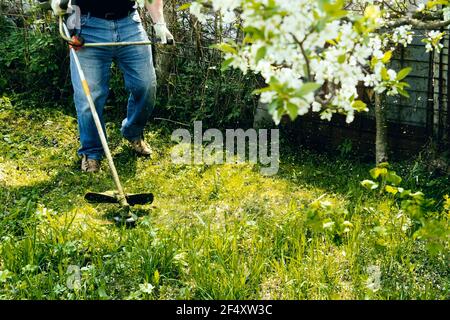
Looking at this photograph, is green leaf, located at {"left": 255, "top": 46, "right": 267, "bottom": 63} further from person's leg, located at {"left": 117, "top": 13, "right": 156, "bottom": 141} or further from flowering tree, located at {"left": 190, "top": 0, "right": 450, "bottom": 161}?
person's leg, located at {"left": 117, "top": 13, "right": 156, "bottom": 141}

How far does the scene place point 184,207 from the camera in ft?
13.0

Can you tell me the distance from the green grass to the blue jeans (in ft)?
1.16

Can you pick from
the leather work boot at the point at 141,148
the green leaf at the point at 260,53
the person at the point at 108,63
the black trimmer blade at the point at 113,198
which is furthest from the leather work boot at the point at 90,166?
the green leaf at the point at 260,53

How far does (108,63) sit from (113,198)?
1258 millimetres

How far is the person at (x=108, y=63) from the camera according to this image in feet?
14.3

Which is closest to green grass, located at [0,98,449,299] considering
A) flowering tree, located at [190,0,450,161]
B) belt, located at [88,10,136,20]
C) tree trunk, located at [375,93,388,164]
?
tree trunk, located at [375,93,388,164]

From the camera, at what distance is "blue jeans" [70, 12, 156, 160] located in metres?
4.40

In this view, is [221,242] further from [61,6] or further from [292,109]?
[61,6]

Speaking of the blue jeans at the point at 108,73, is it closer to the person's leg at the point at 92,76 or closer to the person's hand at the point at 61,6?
the person's leg at the point at 92,76

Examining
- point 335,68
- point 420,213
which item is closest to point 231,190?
point 420,213

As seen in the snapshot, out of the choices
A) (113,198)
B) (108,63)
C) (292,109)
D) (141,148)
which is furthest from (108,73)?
(292,109)

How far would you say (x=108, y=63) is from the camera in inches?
179

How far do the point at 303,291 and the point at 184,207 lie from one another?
1.31 metres
